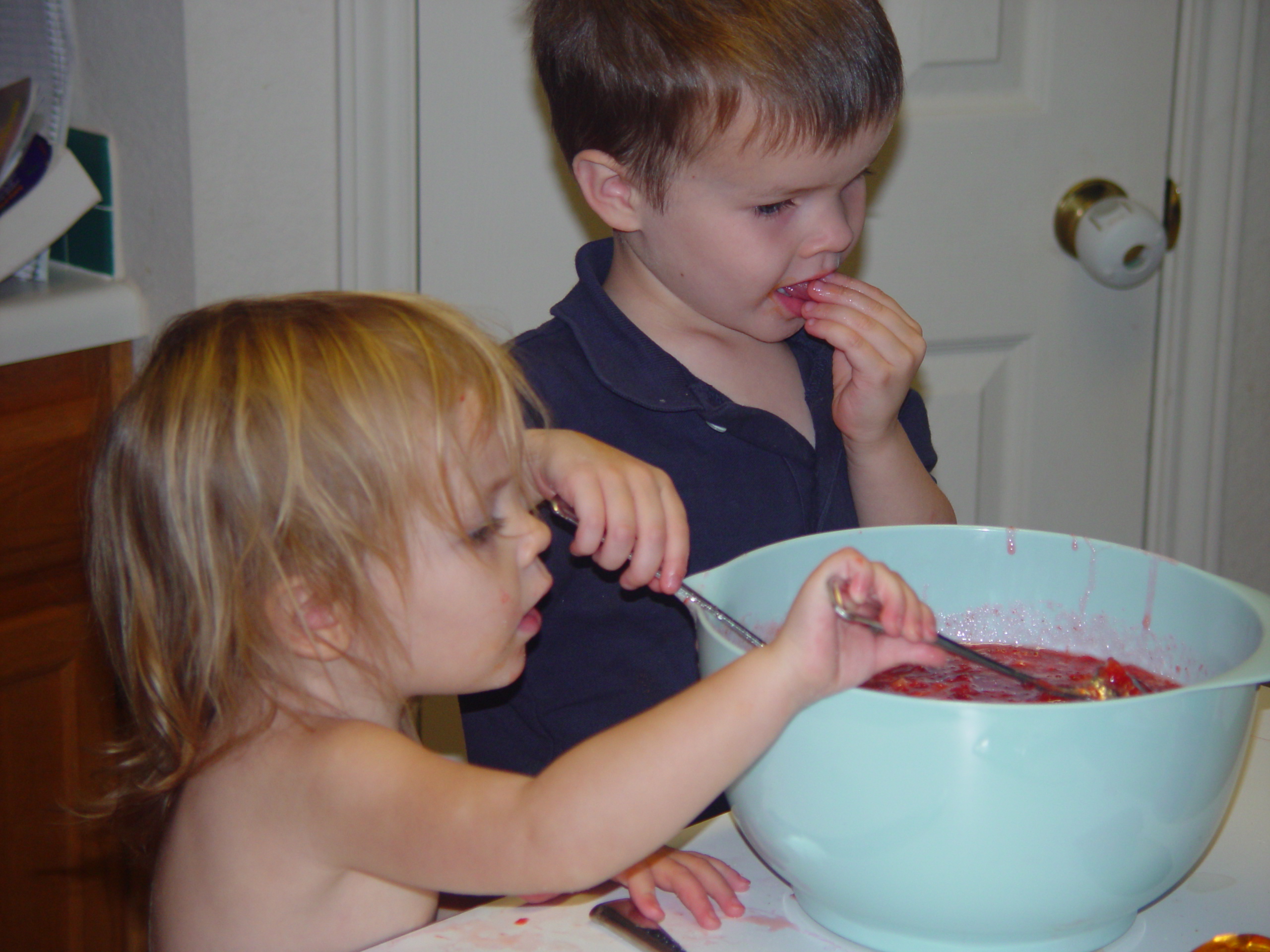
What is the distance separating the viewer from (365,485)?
2.16 feet

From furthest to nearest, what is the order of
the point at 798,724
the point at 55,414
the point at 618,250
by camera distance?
the point at 55,414
the point at 618,250
the point at 798,724

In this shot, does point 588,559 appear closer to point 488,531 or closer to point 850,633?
point 488,531

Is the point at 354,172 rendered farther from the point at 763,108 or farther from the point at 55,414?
the point at 763,108

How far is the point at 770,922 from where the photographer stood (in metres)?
0.62

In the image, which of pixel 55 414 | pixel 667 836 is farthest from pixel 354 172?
pixel 667 836

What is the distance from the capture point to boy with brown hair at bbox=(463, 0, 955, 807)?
0.88 meters

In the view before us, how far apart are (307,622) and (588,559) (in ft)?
0.92

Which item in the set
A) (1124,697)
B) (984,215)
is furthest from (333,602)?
(984,215)

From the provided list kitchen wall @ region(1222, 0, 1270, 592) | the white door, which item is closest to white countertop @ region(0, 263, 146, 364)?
the white door

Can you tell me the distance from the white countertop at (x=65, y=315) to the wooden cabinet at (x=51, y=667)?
0.7 inches

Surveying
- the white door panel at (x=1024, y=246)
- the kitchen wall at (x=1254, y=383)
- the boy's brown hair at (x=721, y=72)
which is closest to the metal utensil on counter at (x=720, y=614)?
the boy's brown hair at (x=721, y=72)

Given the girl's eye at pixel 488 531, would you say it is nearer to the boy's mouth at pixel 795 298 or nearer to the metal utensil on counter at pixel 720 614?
the metal utensil on counter at pixel 720 614

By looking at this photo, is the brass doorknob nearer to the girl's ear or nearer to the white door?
the white door

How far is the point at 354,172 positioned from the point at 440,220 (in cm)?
10
